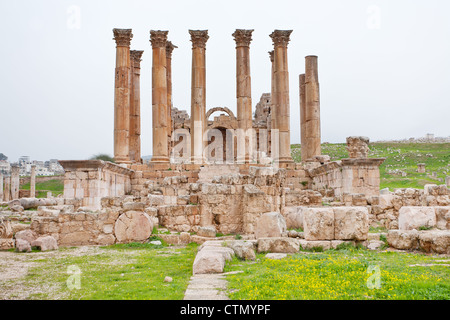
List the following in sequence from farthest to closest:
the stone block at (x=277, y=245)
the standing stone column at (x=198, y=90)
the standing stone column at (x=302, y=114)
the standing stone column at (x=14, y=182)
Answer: the standing stone column at (x=14, y=182) → the standing stone column at (x=302, y=114) → the standing stone column at (x=198, y=90) → the stone block at (x=277, y=245)

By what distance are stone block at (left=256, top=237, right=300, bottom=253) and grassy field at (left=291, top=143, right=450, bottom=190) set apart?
90.7 feet

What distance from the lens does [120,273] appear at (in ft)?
24.4

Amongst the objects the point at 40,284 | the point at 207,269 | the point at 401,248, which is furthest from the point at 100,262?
the point at 401,248

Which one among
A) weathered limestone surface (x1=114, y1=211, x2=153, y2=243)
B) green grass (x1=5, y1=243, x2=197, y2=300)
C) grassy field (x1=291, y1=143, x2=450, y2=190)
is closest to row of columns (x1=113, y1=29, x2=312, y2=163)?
grassy field (x1=291, y1=143, x2=450, y2=190)

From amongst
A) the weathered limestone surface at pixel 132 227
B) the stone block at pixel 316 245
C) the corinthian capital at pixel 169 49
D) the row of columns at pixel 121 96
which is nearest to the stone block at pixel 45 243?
the weathered limestone surface at pixel 132 227

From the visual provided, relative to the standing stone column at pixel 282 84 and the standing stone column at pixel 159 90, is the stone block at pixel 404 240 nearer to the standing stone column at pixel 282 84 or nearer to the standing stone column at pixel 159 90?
the standing stone column at pixel 282 84

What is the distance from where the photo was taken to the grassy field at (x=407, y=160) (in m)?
37.0

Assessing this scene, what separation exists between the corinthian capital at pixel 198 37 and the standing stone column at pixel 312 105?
663 centimetres

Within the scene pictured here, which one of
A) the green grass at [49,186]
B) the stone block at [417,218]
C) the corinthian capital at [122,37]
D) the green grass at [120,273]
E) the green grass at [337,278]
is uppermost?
the corinthian capital at [122,37]

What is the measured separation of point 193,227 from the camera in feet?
41.2

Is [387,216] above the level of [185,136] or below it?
below

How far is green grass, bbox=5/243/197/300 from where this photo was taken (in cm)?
576
